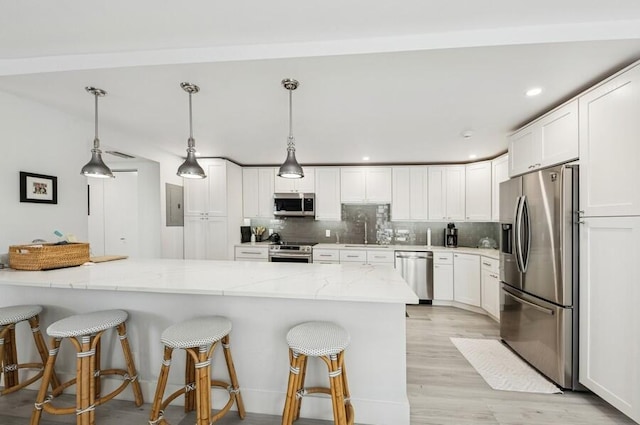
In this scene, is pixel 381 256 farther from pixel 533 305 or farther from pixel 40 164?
pixel 40 164

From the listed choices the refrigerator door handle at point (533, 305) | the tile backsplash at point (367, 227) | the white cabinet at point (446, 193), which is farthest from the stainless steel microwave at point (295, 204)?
the refrigerator door handle at point (533, 305)

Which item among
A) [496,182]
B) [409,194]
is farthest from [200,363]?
[496,182]

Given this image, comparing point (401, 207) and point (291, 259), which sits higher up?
point (401, 207)

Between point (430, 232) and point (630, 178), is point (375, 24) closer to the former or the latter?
point (630, 178)

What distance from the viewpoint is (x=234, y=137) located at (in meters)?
3.28

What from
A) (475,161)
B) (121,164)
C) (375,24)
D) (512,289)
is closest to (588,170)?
(512,289)

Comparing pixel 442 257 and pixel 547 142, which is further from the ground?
pixel 547 142

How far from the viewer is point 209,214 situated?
14.2 ft

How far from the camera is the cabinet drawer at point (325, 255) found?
438 cm

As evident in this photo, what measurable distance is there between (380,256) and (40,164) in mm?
4060

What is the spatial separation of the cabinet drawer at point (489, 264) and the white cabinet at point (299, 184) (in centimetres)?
281

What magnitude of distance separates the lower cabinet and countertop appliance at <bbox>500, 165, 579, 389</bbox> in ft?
10.8

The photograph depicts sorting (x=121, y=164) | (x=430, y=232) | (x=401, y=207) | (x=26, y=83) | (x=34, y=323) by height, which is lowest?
(x=34, y=323)

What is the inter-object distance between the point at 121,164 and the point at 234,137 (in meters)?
2.05
